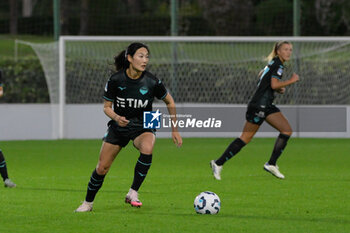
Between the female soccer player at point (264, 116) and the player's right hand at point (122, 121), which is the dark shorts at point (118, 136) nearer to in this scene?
the player's right hand at point (122, 121)

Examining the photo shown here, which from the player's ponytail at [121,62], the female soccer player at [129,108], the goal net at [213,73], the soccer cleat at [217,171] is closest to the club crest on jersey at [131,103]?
the female soccer player at [129,108]

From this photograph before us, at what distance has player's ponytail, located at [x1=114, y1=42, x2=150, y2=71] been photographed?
8.90 meters

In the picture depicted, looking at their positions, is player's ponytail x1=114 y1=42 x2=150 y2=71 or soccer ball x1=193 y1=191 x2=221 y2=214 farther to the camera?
player's ponytail x1=114 y1=42 x2=150 y2=71

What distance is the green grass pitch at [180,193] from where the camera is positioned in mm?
7992

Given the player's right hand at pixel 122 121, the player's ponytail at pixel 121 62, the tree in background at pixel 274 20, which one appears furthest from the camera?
the tree in background at pixel 274 20

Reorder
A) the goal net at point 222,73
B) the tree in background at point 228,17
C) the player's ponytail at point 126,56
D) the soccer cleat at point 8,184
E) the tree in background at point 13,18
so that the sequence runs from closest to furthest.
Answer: the player's ponytail at point 126,56 < the soccer cleat at point 8,184 < the goal net at point 222,73 < the tree in background at point 228,17 < the tree in background at point 13,18

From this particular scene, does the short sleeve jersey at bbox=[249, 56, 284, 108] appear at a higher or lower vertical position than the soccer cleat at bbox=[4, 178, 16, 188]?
higher

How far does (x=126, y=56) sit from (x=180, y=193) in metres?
2.34

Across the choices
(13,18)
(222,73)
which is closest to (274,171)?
(222,73)

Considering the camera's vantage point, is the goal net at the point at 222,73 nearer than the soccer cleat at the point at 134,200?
No

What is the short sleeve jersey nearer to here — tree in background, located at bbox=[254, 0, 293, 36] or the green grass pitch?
the green grass pitch

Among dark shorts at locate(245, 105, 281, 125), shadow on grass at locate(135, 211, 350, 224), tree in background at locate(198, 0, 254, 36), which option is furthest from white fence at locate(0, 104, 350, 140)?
shadow on grass at locate(135, 211, 350, 224)

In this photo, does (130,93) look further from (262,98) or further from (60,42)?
(60,42)

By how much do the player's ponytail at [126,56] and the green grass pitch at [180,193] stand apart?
59.5 inches
